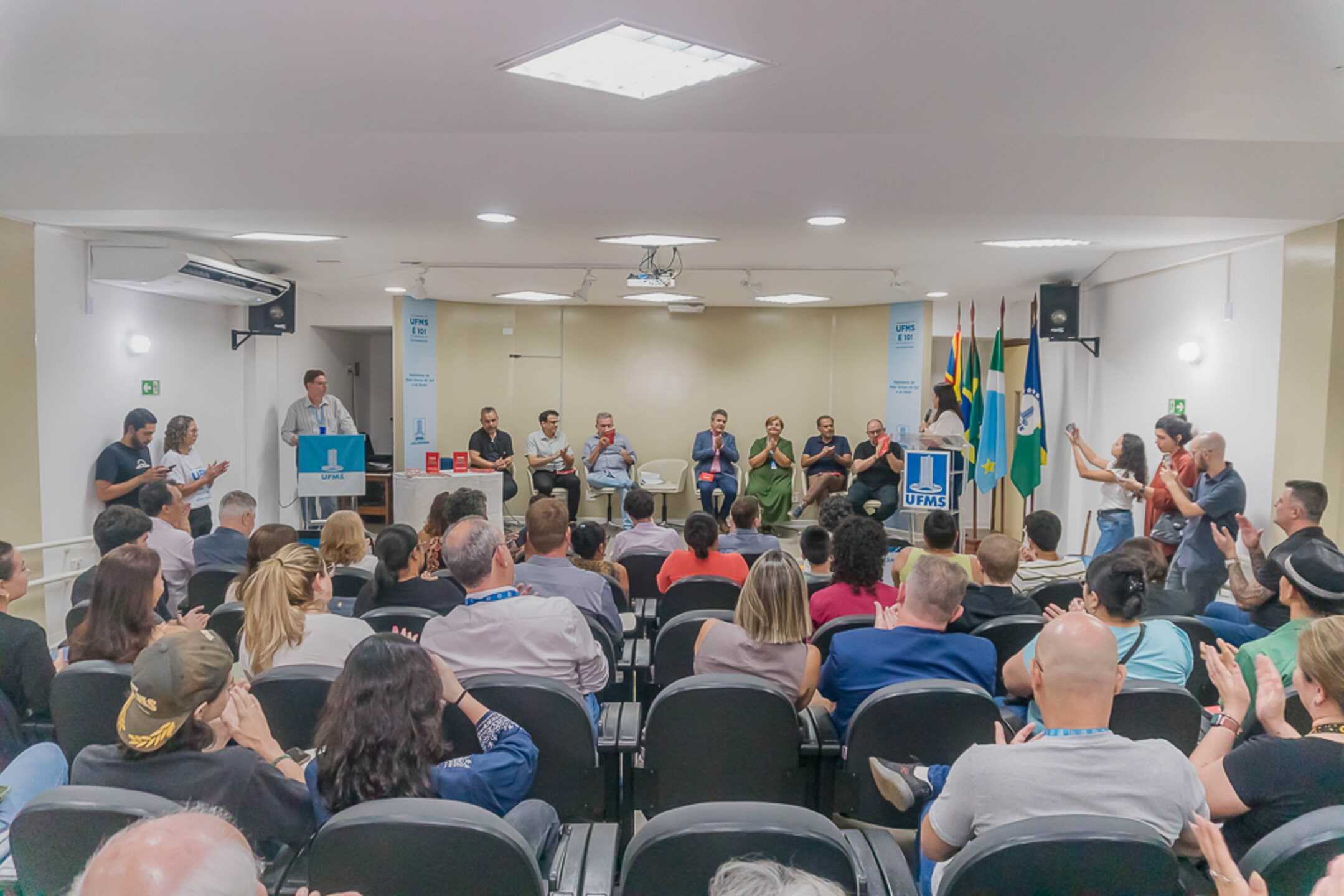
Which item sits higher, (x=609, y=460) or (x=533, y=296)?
(x=533, y=296)

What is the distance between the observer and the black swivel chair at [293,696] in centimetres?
244

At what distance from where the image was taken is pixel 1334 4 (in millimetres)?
2381

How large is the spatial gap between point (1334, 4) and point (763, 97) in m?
1.73

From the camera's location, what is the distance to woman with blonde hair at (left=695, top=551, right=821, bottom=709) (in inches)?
108

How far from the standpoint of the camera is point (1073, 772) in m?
1.70

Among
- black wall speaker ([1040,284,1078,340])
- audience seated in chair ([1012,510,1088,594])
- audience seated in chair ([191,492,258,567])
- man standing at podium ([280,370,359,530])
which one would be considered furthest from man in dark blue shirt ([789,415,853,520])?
audience seated in chair ([191,492,258,567])

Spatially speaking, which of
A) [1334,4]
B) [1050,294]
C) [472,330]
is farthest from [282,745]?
[472,330]

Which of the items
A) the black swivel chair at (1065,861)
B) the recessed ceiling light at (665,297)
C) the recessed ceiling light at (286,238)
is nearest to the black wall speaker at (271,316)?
the recessed ceiling light at (286,238)

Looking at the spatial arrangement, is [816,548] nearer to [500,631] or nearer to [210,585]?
[500,631]

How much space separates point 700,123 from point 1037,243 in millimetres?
3933

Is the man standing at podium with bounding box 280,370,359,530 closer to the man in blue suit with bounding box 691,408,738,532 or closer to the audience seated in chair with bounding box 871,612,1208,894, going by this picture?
the man in blue suit with bounding box 691,408,738,532

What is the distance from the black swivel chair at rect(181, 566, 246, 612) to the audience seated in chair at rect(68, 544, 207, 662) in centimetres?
133

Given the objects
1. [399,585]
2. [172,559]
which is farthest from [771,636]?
[172,559]

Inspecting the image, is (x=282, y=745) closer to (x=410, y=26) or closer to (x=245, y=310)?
(x=410, y=26)
